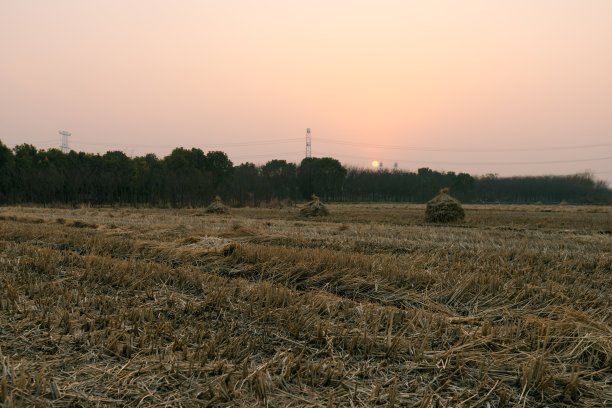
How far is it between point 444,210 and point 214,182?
45430 millimetres

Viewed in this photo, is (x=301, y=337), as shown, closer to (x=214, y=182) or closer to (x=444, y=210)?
(x=444, y=210)

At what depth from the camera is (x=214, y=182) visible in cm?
5712

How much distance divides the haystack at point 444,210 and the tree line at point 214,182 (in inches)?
1087

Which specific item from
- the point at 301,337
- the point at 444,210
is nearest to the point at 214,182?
the point at 444,210

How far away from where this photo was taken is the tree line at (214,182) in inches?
1594

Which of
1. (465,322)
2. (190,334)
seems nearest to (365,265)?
(465,322)

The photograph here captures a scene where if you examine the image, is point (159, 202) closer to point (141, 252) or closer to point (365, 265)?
point (141, 252)

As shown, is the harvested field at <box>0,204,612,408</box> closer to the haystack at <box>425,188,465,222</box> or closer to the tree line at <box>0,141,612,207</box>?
the haystack at <box>425,188,465,222</box>

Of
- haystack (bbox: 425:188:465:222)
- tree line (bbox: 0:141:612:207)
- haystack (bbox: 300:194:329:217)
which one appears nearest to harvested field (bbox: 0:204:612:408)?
haystack (bbox: 425:188:465:222)

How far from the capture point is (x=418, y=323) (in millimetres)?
3086

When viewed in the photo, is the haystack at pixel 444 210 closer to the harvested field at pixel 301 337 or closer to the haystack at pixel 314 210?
the haystack at pixel 314 210

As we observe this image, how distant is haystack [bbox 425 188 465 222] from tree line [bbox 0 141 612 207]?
2761cm

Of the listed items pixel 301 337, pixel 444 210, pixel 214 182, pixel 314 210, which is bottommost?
pixel 301 337

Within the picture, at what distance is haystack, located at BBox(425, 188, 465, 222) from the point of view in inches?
643
